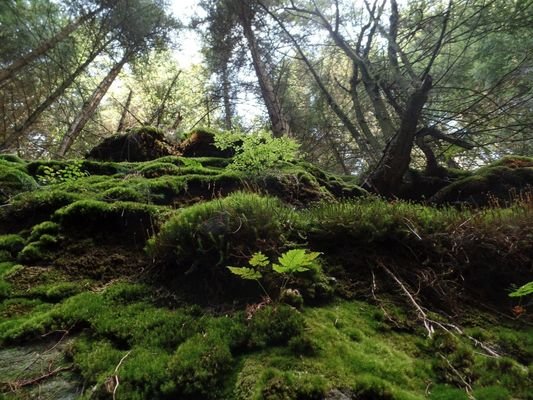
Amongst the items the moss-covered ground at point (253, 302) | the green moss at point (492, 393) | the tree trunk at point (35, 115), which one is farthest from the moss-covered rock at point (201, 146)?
the green moss at point (492, 393)

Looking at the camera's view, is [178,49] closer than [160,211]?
No

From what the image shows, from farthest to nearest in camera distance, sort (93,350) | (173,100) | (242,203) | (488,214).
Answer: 1. (173,100)
2. (488,214)
3. (242,203)
4. (93,350)

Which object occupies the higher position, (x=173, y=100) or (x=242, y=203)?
(x=173, y=100)

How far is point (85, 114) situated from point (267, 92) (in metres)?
6.65

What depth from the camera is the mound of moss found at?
6.60 metres

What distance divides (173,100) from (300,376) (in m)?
15.5

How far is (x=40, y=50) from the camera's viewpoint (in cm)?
1055

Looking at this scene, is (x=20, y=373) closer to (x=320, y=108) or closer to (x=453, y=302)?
(x=453, y=302)

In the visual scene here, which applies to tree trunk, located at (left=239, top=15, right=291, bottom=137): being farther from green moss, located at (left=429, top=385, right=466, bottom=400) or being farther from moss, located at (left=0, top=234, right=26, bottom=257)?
green moss, located at (left=429, top=385, right=466, bottom=400)

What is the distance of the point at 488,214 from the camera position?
4.30 metres

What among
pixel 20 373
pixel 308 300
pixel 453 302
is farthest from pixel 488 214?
pixel 20 373

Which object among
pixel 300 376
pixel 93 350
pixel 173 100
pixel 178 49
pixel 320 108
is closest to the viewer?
pixel 300 376

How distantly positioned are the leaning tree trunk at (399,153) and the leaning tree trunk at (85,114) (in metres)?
9.74

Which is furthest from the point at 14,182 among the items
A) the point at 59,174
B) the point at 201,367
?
the point at 201,367
